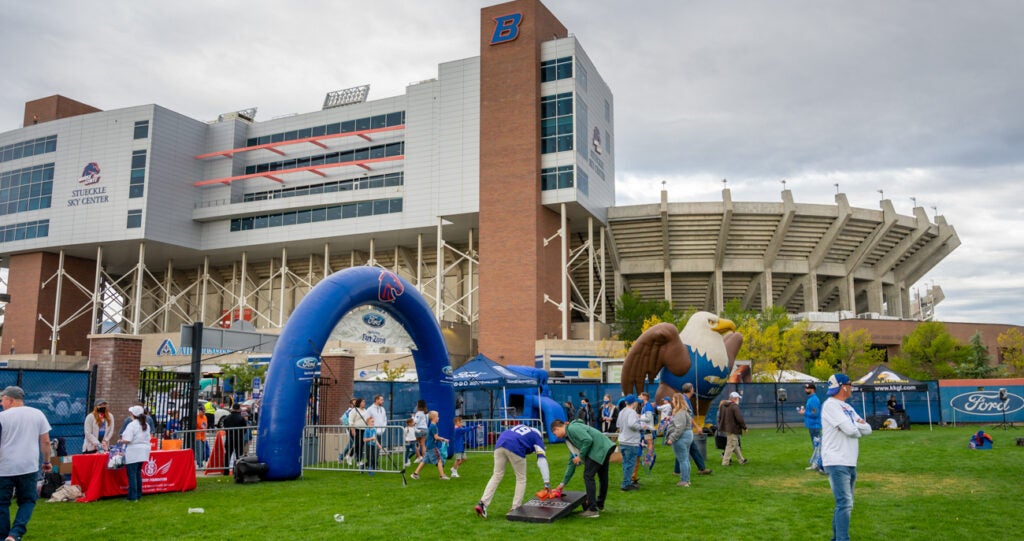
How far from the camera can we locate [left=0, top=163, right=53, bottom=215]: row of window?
198 feet

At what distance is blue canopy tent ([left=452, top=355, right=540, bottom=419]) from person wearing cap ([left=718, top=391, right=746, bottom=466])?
8849 mm

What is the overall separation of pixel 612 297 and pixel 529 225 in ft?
47.6

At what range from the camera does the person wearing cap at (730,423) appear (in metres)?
16.2

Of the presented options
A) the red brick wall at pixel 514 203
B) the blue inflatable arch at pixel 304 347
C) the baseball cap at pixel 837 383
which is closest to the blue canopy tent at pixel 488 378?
the blue inflatable arch at pixel 304 347

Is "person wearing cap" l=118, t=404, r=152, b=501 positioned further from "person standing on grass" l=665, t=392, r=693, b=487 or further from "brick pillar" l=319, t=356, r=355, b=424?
"person standing on grass" l=665, t=392, r=693, b=487

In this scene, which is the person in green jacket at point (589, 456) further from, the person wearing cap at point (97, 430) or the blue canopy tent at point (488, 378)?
the blue canopy tent at point (488, 378)

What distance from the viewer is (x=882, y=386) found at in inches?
1220

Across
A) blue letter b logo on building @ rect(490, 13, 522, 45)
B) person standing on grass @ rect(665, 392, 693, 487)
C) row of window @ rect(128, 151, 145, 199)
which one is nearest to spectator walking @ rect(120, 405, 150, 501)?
person standing on grass @ rect(665, 392, 693, 487)

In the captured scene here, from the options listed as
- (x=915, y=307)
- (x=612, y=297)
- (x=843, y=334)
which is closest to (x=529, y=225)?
(x=612, y=297)

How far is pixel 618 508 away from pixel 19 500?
7591 millimetres

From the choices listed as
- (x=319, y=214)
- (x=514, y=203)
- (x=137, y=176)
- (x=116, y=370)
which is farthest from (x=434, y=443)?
(x=137, y=176)

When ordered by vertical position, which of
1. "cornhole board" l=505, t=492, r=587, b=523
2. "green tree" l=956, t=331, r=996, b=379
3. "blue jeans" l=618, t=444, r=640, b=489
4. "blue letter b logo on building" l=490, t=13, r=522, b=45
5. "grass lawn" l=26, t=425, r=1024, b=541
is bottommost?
"grass lawn" l=26, t=425, r=1024, b=541

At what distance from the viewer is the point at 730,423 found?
1647 centimetres

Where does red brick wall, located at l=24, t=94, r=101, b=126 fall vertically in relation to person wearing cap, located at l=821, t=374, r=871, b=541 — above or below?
above
